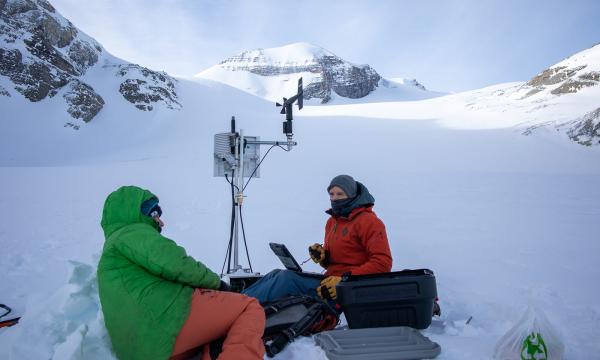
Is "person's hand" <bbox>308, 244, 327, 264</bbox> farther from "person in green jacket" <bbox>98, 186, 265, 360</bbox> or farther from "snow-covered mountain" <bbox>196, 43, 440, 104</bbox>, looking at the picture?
"snow-covered mountain" <bbox>196, 43, 440, 104</bbox>

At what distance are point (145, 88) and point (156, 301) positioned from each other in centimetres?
3018

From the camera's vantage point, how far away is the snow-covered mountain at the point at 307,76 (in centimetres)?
5716

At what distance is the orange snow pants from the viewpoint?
6.09 feet

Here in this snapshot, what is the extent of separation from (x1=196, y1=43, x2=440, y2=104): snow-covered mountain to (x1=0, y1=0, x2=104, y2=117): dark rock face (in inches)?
916

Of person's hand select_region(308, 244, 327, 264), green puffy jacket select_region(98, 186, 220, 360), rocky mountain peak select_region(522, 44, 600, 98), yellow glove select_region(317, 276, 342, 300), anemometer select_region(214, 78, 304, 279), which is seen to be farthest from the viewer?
rocky mountain peak select_region(522, 44, 600, 98)

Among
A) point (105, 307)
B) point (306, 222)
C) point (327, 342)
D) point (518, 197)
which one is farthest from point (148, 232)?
point (518, 197)

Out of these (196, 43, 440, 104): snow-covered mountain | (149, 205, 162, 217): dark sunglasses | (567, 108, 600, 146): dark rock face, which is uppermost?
(196, 43, 440, 104): snow-covered mountain

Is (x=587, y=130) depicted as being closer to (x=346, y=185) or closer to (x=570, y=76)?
(x=570, y=76)

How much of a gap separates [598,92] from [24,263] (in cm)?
2329

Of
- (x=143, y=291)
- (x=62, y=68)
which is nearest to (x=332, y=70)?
(x=62, y=68)

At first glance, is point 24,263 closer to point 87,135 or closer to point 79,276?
point 79,276

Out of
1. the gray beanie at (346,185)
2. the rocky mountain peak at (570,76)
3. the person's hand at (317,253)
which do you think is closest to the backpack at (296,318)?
the person's hand at (317,253)

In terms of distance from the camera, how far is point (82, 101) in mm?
24000

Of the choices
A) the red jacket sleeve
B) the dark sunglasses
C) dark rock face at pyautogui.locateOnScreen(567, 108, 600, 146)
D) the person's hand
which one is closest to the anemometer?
the person's hand
